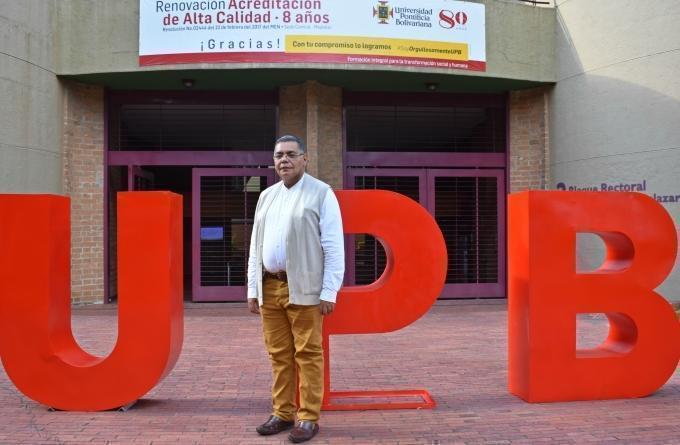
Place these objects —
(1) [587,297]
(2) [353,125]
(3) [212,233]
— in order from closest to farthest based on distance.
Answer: (1) [587,297] < (3) [212,233] < (2) [353,125]

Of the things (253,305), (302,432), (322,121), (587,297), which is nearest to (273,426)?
(302,432)

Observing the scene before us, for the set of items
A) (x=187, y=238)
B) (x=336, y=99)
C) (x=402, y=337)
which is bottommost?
(x=402, y=337)

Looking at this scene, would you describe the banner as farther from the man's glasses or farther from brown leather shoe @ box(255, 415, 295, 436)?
brown leather shoe @ box(255, 415, 295, 436)

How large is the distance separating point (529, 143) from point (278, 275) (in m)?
→ 8.00

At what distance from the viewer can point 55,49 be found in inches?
372

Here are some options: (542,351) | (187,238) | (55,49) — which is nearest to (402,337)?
(542,351)

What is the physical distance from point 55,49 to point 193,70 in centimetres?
Answer: 224

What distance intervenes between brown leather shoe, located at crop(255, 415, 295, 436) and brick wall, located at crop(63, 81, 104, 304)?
7222 mm

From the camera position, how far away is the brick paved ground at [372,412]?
390 cm

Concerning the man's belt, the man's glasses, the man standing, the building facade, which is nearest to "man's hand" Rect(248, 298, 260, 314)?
the man standing

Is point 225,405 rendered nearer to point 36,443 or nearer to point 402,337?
point 36,443

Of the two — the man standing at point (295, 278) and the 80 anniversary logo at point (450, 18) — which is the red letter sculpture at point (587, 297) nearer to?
the man standing at point (295, 278)

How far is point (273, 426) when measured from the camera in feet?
12.9

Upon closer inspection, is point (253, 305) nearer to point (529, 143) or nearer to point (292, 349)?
point (292, 349)
